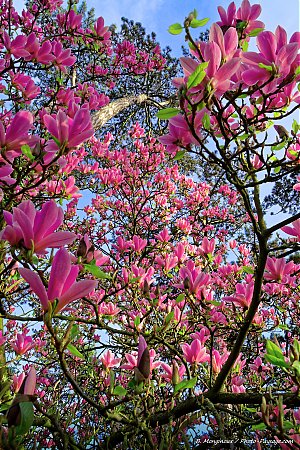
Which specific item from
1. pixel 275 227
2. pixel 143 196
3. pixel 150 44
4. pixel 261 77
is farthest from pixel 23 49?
pixel 150 44

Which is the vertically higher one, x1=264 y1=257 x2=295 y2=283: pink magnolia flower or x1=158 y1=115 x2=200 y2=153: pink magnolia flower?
x1=158 y1=115 x2=200 y2=153: pink magnolia flower

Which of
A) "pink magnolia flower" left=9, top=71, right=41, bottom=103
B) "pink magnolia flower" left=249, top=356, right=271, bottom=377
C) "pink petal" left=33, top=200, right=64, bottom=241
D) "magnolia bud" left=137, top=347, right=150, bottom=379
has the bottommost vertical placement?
"magnolia bud" left=137, top=347, right=150, bottom=379

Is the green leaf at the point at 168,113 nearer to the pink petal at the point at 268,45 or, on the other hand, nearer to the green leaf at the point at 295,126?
the pink petal at the point at 268,45

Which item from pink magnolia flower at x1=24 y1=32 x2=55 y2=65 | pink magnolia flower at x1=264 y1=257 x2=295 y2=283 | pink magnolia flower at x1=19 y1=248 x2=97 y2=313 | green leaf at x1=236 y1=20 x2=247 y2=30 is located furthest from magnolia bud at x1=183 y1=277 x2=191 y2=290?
pink magnolia flower at x1=24 y1=32 x2=55 y2=65

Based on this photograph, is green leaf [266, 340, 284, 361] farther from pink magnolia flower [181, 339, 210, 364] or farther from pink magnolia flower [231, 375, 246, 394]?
pink magnolia flower [231, 375, 246, 394]

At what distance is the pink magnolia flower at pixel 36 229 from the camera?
87 cm

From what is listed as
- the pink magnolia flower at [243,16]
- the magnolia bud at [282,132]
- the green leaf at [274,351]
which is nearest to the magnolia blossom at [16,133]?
the pink magnolia flower at [243,16]

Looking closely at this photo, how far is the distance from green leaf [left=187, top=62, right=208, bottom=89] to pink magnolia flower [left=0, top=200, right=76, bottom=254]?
576 mm

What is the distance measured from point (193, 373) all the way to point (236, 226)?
664 cm

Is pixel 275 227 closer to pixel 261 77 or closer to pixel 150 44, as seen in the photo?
pixel 261 77

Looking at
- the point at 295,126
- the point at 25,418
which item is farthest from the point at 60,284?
the point at 295,126

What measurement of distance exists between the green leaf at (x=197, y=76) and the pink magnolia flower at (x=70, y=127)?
440 millimetres

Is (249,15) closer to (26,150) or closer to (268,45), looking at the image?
(268,45)

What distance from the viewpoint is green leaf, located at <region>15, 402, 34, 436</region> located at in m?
0.70
